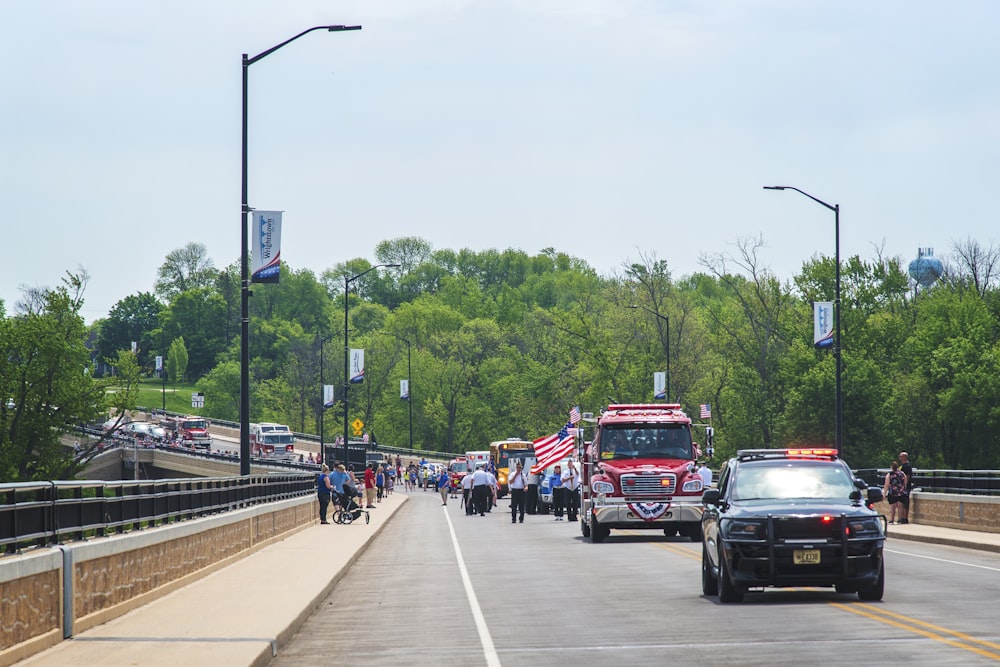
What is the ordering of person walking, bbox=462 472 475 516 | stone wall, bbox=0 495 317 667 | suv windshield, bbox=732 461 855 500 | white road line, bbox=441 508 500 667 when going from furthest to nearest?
1. person walking, bbox=462 472 475 516
2. suv windshield, bbox=732 461 855 500
3. white road line, bbox=441 508 500 667
4. stone wall, bbox=0 495 317 667

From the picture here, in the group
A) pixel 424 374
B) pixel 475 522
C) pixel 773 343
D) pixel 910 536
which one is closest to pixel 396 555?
pixel 910 536

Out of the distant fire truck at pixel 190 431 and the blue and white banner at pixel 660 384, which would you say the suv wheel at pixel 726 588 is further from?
the distant fire truck at pixel 190 431

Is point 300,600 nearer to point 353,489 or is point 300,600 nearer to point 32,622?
point 32,622

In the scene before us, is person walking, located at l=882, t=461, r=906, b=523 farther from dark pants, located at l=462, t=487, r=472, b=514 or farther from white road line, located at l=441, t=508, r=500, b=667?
dark pants, located at l=462, t=487, r=472, b=514

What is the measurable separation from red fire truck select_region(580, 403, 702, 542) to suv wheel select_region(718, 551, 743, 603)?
14.6 m

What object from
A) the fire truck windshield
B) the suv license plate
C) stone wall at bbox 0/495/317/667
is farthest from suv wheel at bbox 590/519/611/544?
the suv license plate

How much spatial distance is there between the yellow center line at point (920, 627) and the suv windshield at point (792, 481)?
1431mm

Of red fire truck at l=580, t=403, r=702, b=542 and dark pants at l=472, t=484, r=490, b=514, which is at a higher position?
red fire truck at l=580, t=403, r=702, b=542

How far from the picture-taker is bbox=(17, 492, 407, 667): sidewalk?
12867 millimetres

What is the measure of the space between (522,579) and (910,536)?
→ 1413 cm

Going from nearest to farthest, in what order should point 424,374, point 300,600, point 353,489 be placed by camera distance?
point 300,600 → point 353,489 → point 424,374

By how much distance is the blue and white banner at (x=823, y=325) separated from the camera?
5169 cm

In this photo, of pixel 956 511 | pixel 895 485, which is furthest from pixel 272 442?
pixel 956 511

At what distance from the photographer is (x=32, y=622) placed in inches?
509
